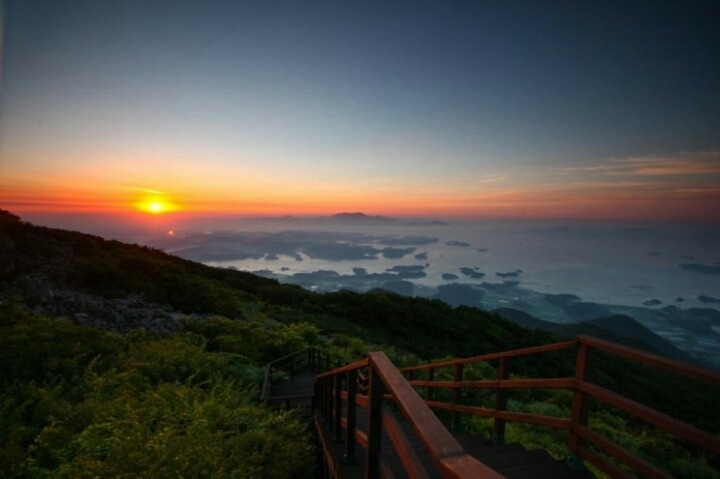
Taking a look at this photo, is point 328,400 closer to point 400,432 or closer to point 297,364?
point 400,432

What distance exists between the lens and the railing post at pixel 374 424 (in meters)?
2.16

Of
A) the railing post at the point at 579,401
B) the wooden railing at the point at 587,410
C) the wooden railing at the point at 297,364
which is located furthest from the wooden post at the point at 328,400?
the wooden railing at the point at 297,364

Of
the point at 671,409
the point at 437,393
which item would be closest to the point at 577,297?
the point at 671,409

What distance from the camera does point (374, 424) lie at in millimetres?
2225

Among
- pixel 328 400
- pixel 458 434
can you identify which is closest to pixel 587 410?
pixel 458 434

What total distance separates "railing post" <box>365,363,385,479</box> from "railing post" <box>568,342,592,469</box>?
204 cm

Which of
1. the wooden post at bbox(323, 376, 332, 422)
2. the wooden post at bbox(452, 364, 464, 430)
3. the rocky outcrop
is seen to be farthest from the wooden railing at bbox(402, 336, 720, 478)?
the rocky outcrop

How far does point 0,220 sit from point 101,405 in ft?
71.1

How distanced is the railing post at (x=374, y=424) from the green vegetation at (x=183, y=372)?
104 inches

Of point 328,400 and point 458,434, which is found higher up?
point 328,400

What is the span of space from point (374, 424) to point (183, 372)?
26.5 ft

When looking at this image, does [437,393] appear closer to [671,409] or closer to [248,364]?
[248,364]

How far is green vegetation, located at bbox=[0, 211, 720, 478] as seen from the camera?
14.9 feet

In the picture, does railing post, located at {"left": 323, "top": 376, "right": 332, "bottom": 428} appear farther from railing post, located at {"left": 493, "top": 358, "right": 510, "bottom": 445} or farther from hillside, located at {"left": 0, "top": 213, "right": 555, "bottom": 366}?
hillside, located at {"left": 0, "top": 213, "right": 555, "bottom": 366}
